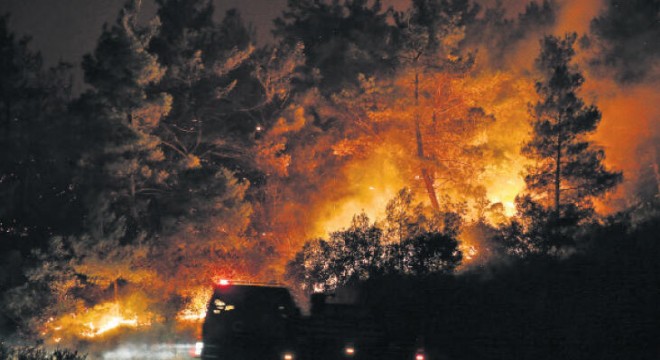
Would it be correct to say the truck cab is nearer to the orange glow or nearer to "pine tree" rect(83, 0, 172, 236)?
the orange glow

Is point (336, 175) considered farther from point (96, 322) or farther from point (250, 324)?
point (250, 324)

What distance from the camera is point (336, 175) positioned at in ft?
152

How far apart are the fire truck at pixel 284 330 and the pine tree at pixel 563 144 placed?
19.7m

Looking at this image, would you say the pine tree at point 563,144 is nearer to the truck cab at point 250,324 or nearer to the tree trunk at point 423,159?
the tree trunk at point 423,159

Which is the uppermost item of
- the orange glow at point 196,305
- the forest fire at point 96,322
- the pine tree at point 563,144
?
the pine tree at point 563,144

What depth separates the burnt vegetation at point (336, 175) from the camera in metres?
23.9

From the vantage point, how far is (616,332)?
60.5 feet

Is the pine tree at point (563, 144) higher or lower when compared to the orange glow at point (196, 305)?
higher

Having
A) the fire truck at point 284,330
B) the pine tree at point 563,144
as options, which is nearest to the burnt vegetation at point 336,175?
the pine tree at point 563,144

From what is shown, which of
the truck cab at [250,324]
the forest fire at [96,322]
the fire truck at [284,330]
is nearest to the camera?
the fire truck at [284,330]

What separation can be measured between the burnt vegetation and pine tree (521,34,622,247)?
92 mm

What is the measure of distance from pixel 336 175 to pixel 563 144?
16.7 metres

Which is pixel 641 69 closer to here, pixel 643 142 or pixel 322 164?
pixel 643 142

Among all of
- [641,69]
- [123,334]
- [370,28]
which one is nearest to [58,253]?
[123,334]
